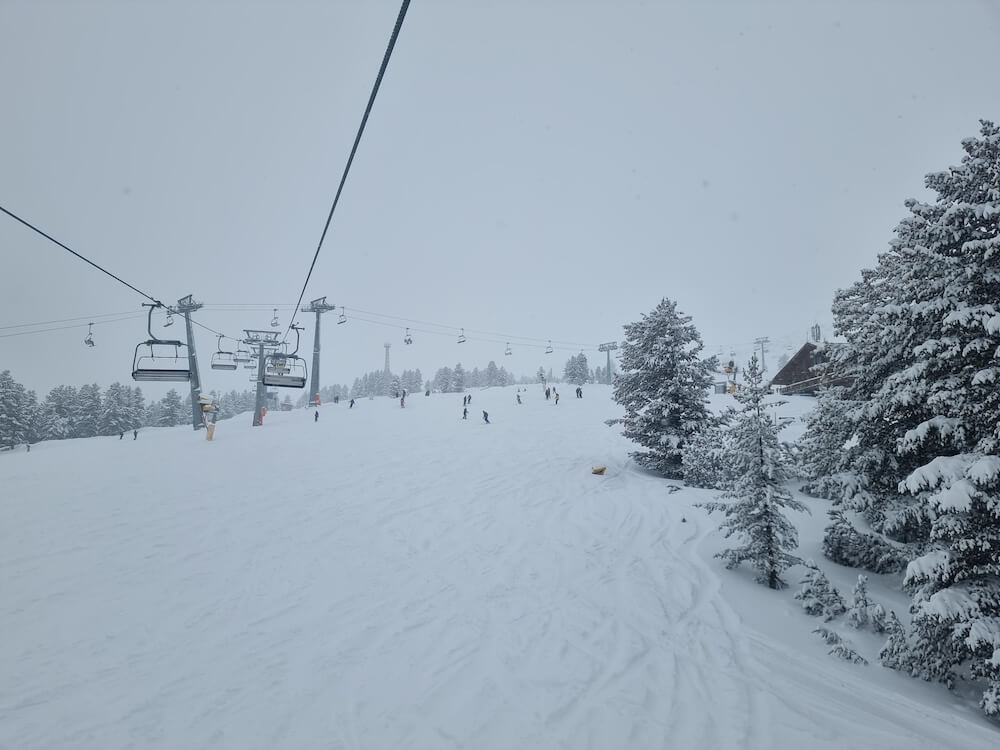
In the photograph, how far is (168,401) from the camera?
71438mm

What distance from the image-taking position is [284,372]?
57.0 feet

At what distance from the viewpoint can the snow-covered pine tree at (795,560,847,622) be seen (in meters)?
7.38

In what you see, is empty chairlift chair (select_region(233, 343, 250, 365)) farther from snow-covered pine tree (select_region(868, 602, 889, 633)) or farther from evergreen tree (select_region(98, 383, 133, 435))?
evergreen tree (select_region(98, 383, 133, 435))

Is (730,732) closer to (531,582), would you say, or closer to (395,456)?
(531,582)

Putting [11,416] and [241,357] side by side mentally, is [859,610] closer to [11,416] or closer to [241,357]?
[241,357]

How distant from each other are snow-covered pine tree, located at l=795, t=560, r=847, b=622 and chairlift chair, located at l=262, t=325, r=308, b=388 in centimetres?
1689

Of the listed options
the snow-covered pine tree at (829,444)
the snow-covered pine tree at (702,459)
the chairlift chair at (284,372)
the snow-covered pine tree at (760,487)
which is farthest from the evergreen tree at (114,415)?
the snow-covered pine tree at (829,444)

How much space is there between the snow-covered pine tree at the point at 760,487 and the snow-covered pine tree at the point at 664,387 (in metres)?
7.22

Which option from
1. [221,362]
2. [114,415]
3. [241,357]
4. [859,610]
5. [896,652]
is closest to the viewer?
[896,652]

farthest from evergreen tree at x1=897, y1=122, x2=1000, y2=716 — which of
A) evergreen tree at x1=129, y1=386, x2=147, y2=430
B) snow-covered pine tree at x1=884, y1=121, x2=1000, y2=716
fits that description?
evergreen tree at x1=129, y1=386, x2=147, y2=430

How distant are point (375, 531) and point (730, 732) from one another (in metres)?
9.12

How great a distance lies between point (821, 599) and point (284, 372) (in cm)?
1860

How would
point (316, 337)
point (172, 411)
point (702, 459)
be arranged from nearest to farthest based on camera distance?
point (702, 459)
point (316, 337)
point (172, 411)

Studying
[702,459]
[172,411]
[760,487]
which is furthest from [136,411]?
[760,487]
